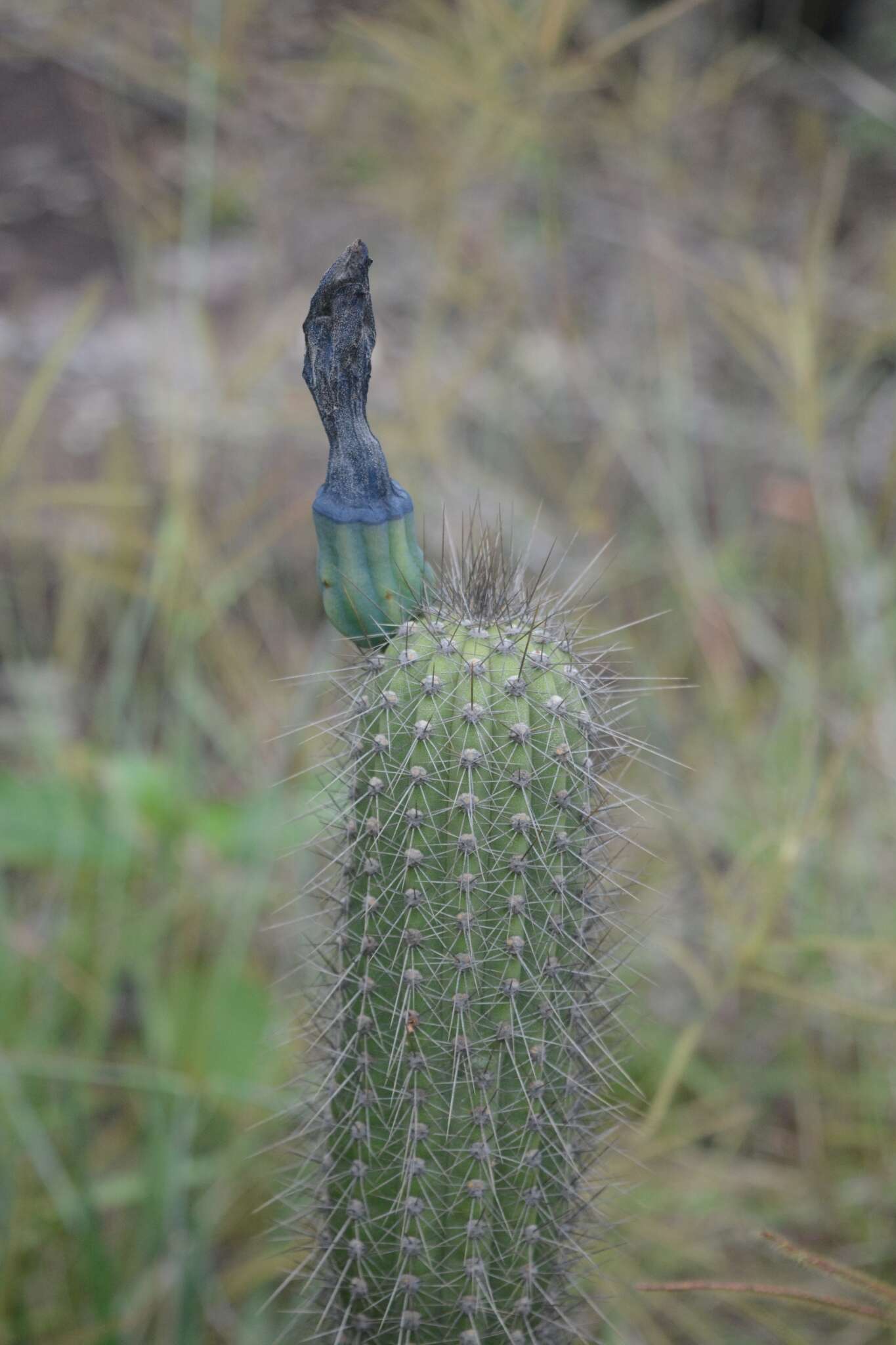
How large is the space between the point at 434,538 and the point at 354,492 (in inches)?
75.0

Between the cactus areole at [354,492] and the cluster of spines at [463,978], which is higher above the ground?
the cactus areole at [354,492]

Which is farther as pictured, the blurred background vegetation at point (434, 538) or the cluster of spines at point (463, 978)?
the blurred background vegetation at point (434, 538)

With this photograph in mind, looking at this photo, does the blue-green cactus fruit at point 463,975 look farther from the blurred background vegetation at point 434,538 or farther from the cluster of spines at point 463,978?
the blurred background vegetation at point 434,538

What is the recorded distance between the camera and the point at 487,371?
3621mm

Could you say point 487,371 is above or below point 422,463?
above

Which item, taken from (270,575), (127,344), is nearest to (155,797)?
(270,575)

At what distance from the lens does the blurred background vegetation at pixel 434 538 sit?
6.59 feet

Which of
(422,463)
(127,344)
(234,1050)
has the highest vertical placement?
(127,344)

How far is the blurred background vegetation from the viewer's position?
2.01m

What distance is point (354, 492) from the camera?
1.06 meters

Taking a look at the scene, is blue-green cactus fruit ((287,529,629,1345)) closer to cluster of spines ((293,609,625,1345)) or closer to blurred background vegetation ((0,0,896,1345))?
cluster of spines ((293,609,625,1345))

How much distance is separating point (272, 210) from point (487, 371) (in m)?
0.81

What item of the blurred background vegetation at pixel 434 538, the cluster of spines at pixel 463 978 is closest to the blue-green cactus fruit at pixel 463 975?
the cluster of spines at pixel 463 978

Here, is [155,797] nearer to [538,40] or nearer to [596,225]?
[538,40]
